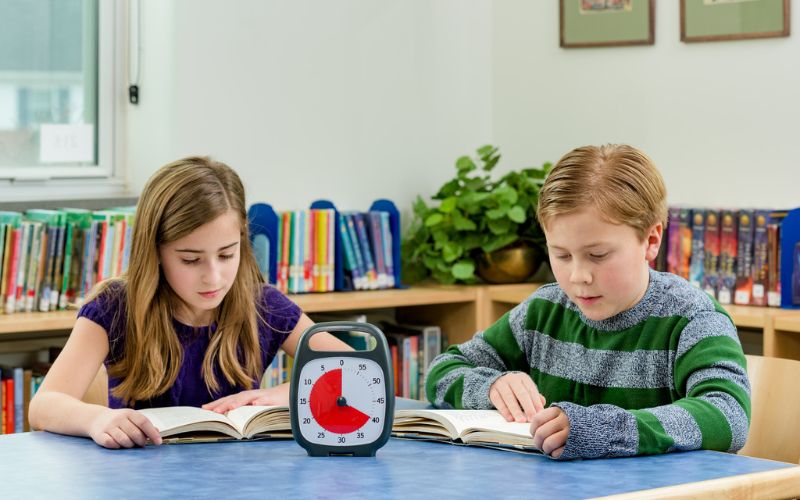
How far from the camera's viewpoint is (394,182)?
13.0 feet

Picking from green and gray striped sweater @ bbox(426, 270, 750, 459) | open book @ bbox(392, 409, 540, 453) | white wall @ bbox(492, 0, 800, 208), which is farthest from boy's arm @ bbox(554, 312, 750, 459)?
white wall @ bbox(492, 0, 800, 208)

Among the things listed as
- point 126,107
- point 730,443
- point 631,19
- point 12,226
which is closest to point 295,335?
point 730,443

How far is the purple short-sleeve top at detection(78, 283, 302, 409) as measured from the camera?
2041 millimetres

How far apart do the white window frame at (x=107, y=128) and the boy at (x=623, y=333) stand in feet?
6.65

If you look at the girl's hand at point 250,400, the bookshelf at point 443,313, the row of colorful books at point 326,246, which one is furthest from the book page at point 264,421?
the row of colorful books at point 326,246

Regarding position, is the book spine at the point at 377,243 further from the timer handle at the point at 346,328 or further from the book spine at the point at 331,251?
the timer handle at the point at 346,328

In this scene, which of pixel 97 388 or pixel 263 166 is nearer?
pixel 97 388

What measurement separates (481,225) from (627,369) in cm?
189

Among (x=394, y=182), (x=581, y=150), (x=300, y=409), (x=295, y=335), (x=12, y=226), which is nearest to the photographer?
(x=300, y=409)

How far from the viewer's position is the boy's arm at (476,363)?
1.90 metres

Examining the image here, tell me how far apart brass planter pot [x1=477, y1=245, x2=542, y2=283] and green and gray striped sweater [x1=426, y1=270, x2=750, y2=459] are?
1.62 m

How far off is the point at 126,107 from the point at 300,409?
231cm

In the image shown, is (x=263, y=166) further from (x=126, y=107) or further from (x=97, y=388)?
(x=97, y=388)

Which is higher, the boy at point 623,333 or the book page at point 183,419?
the boy at point 623,333
